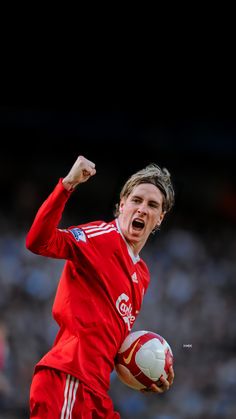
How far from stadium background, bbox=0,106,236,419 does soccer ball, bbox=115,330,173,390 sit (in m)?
4.27

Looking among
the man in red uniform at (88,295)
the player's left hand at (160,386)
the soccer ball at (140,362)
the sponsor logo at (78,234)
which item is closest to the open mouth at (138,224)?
the man in red uniform at (88,295)

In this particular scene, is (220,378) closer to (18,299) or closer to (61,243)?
(18,299)

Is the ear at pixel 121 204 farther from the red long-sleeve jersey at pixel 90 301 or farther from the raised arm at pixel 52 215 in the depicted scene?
the raised arm at pixel 52 215

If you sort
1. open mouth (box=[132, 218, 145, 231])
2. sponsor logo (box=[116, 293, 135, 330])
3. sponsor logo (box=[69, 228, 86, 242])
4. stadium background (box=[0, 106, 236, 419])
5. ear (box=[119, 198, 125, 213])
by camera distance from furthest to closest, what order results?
stadium background (box=[0, 106, 236, 419]) < ear (box=[119, 198, 125, 213]) < open mouth (box=[132, 218, 145, 231]) < sponsor logo (box=[116, 293, 135, 330]) < sponsor logo (box=[69, 228, 86, 242])

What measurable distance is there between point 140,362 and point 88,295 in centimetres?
47

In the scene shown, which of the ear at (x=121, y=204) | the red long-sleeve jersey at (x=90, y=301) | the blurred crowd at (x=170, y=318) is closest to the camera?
the red long-sleeve jersey at (x=90, y=301)

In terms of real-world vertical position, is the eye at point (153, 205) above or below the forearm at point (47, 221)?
above

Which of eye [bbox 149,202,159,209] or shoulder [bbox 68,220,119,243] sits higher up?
eye [bbox 149,202,159,209]

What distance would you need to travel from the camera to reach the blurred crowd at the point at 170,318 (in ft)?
27.8

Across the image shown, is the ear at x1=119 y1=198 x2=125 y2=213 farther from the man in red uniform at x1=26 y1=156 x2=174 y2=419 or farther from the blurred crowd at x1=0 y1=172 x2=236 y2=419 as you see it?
the blurred crowd at x1=0 y1=172 x2=236 y2=419

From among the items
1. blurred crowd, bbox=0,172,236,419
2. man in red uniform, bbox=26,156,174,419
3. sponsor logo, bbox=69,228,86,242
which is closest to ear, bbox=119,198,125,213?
man in red uniform, bbox=26,156,174,419

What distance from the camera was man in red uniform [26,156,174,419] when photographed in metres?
3.17

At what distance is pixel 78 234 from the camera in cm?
342

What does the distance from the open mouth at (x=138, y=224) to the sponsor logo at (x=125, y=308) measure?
386 millimetres
